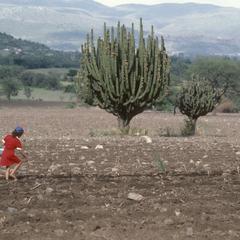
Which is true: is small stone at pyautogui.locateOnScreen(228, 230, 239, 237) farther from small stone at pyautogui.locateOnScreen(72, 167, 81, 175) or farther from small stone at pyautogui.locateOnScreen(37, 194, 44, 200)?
small stone at pyautogui.locateOnScreen(72, 167, 81, 175)

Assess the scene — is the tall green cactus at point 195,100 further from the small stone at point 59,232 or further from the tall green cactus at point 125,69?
the small stone at point 59,232

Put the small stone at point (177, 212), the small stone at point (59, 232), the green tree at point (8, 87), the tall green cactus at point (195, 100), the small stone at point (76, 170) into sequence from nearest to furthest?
the small stone at point (59, 232)
the small stone at point (177, 212)
the small stone at point (76, 170)
the tall green cactus at point (195, 100)
the green tree at point (8, 87)

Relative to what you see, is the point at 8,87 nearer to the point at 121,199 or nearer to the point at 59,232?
the point at 121,199

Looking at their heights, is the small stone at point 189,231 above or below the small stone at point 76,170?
above

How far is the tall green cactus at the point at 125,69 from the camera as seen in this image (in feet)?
74.8

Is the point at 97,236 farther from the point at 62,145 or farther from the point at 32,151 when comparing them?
the point at 62,145

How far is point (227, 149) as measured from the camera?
16016 millimetres

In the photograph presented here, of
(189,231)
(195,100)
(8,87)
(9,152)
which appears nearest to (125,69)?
(195,100)

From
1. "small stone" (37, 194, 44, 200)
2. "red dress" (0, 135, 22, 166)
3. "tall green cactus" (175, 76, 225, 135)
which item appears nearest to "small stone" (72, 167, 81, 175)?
"red dress" (0, 135, 22, 166)

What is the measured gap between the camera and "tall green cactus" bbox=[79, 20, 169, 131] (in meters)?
22.8

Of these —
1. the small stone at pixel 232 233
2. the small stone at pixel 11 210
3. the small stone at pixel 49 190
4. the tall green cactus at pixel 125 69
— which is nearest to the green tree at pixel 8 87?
the tall green cactus at pixel 125 69

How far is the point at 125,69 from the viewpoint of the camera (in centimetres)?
2256

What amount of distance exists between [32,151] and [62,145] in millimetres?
1683

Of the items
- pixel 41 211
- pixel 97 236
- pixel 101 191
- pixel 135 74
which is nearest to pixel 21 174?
pixel 101 191
